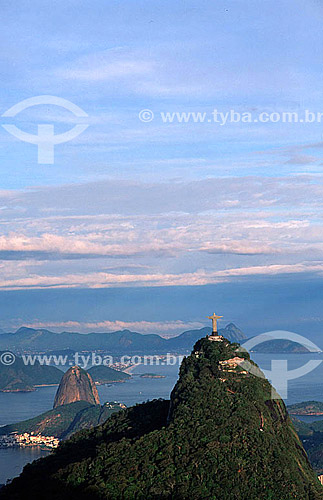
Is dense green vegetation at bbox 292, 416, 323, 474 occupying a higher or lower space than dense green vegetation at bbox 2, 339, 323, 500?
lower

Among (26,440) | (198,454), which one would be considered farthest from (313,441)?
(198,454)

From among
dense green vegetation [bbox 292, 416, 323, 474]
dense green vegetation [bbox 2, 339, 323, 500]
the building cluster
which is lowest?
the building cluster

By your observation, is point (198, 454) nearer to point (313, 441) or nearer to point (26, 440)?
point (313, 441)

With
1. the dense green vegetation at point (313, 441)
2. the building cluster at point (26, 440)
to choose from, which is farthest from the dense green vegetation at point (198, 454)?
the building cluster at point (26, 440)

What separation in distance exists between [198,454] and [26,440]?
145088 mm

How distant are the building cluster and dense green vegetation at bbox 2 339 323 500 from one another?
4885 inches

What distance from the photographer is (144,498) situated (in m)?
44.9

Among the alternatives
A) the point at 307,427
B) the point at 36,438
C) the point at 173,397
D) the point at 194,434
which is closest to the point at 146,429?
the point at 173,397

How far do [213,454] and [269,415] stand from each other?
949 centimetres

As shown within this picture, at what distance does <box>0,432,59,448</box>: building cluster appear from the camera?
17998 centimetres

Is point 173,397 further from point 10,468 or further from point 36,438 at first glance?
point 36,438

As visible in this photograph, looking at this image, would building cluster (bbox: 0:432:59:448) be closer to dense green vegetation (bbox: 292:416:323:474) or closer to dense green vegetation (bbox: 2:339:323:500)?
dense green vegetation (bbox: 292:416:323:474)

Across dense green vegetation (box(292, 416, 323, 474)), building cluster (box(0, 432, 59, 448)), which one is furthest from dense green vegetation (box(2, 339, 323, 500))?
building cluster (box(0, 432, 59, 448))

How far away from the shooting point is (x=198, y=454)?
162 ft
